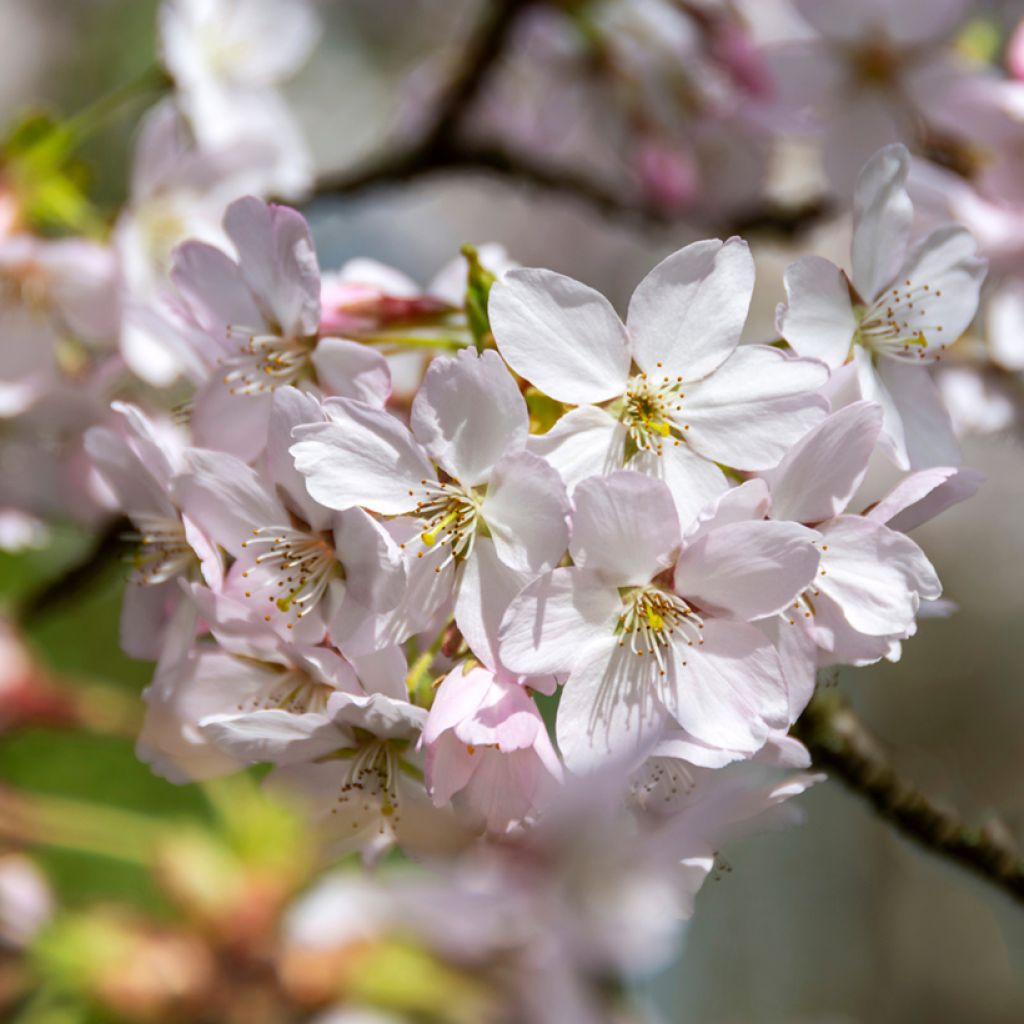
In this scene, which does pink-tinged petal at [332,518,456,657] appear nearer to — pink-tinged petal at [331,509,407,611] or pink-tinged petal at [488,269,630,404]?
pink-tinged petal at [331,509,407,611]

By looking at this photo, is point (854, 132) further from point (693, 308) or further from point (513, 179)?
point (693, 308)

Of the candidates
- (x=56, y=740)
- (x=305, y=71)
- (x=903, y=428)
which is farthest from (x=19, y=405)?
(x=305, y=71)

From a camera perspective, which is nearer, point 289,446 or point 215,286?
point 289,446

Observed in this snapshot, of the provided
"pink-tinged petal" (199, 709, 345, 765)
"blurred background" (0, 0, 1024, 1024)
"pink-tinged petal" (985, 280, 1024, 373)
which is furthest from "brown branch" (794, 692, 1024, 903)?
"blurred background" (0, 0, 1024, 1024)

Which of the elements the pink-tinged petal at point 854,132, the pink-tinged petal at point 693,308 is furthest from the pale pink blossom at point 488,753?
the pink-tinged petal at point 854,132

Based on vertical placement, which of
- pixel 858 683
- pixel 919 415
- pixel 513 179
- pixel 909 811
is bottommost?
pixel 858 683

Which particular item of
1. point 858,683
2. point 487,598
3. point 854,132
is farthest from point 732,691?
point 858,683

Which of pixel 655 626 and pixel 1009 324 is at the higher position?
pixel 655 626
